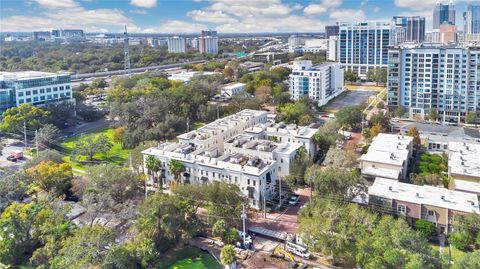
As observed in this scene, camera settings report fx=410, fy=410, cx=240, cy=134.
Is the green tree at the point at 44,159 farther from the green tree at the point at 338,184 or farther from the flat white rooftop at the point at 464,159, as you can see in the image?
the flat white rooftop at the point at 464,159

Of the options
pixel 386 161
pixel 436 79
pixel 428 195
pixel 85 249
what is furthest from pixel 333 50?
pixel 85 249

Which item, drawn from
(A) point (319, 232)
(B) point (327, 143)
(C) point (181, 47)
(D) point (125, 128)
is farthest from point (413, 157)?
(C) point (181, 47)

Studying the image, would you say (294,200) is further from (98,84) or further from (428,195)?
(98,84)

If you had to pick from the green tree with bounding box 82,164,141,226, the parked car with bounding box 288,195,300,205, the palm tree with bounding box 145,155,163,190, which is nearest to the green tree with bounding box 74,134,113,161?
the palm tree with bounding box 145,155,163,190

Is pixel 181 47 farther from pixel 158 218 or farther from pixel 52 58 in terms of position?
pixel 158 218

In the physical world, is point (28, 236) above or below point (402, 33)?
below

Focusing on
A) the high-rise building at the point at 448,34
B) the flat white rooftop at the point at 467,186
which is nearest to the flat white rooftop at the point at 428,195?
the flat white rooftop at the point at 467,186
